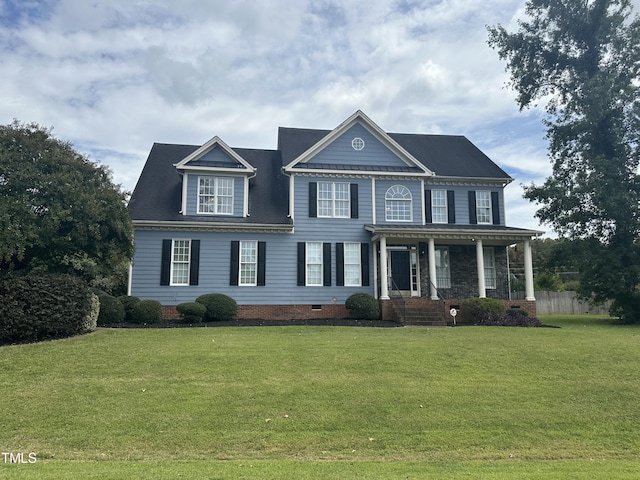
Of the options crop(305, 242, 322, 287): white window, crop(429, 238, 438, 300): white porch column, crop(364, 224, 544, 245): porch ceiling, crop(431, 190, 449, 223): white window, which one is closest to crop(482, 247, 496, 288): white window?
crop(364, 224, 544, 245): porch ceiling

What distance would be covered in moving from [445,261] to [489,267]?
2.14 metres

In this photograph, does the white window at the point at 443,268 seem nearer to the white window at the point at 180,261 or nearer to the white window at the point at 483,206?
the white window at the point at 483,206

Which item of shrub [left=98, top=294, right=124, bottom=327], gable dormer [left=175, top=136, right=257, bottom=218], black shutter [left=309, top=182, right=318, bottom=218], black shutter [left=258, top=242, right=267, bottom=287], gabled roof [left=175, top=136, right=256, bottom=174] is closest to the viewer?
shrub [left=98, top=294, right=124, bottom=327]

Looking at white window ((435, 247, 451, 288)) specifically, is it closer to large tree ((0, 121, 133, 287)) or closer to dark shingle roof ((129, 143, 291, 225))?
dark shingle roof ((129, 143, 291, 225))

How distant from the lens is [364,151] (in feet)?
68.3

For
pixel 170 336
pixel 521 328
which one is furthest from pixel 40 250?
pixel 521 328

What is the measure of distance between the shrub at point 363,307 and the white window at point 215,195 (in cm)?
639

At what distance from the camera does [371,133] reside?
20938mm

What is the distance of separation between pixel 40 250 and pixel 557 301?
27515 millimetres

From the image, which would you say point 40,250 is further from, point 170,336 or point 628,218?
point 628,218

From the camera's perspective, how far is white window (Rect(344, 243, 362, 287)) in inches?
781

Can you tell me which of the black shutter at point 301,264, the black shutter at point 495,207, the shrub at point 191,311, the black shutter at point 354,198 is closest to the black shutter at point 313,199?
the black shutter at point 301,264

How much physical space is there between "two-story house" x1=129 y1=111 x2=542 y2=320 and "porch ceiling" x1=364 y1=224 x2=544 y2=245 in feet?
0.19

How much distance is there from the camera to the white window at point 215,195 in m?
19.7
